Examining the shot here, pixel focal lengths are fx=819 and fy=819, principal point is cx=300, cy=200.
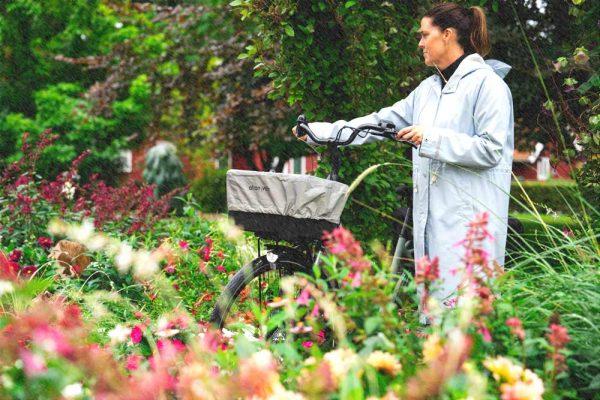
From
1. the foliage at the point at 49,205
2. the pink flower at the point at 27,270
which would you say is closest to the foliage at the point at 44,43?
the foliage at the point at 49,205

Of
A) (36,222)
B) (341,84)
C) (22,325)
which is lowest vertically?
(36,222)

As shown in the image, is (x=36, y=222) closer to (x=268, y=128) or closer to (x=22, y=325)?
(x=22, y=325)

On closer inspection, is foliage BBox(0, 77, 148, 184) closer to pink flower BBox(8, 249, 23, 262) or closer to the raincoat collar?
pink flower BBox(8, 249, 23, 262)

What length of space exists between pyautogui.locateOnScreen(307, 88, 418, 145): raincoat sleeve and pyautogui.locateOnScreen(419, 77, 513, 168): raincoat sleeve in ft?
1.30

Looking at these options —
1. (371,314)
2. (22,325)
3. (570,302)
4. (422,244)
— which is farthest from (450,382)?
(422,244)

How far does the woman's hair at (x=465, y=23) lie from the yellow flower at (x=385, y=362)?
186 cm

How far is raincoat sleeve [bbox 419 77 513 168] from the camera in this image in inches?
130

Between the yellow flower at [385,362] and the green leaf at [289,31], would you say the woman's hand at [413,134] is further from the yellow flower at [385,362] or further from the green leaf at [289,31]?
the green leaf at [289,31]

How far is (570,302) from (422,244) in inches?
39.1

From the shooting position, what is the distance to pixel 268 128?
13766mm

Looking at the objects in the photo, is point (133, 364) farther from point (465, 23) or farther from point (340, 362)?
point (465, 23)

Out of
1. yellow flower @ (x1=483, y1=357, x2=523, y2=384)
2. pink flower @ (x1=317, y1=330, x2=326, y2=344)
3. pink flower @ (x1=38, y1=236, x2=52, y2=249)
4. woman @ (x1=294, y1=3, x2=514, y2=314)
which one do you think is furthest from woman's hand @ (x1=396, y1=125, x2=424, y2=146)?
pink flower @ (x1=38, y1=236, x2=52, y2=249)

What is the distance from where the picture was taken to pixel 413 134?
3.34 meters

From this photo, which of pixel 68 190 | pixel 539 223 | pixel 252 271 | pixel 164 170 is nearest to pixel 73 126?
pixel 164 170
